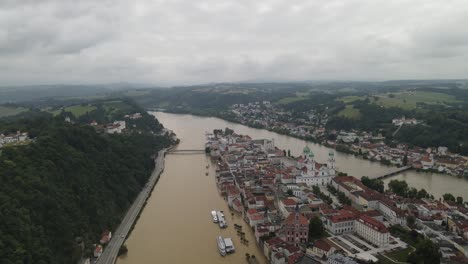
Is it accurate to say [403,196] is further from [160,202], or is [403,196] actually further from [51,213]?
[51,213]

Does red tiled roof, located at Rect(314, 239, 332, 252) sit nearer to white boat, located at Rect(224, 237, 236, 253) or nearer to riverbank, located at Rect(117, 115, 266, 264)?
riverbank, located at Rect(117, 115, 266, 264)

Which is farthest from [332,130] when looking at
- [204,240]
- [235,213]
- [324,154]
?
[204,240]

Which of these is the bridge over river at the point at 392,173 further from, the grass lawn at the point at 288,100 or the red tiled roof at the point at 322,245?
the grass lawn at the point at 288,100

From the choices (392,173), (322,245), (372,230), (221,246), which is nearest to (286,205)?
(322,245)

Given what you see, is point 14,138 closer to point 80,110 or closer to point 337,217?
point 337,217

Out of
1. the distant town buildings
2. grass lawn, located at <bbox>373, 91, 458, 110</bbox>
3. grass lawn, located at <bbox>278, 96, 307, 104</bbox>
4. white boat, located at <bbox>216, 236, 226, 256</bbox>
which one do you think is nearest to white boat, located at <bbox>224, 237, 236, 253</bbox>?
white boat, located at <bbox>216, 236, 226, 256</bbox>
